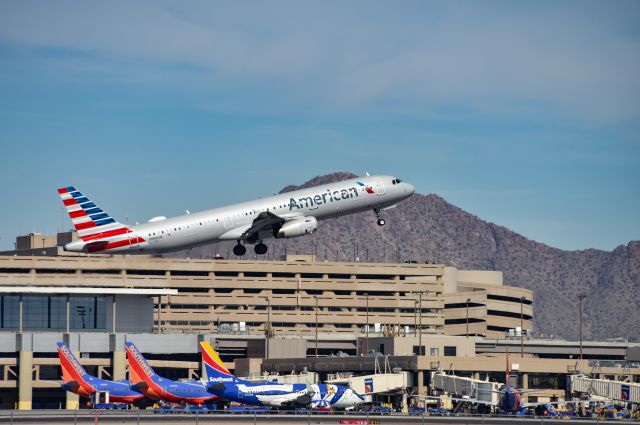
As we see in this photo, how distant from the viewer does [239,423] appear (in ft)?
361

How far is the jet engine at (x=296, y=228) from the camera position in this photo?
140250 millimetres

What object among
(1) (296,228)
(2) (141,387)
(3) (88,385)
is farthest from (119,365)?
(1) (296,228)

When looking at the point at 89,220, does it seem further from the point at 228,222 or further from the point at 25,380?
the point at 25,380

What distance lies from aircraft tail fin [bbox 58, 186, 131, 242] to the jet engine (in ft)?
54.8

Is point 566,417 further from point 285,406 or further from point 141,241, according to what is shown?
point 141,241

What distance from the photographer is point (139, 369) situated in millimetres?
133000

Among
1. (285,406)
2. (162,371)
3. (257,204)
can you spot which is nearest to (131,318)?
(162,371)

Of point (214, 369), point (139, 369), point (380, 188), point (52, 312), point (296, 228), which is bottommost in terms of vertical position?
point (139, 369)

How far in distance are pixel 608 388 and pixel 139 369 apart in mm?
48625

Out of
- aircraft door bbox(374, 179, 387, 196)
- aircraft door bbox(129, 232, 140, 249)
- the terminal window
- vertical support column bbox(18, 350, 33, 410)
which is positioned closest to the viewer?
aircraft door bbox(129, 232, 140, 249)

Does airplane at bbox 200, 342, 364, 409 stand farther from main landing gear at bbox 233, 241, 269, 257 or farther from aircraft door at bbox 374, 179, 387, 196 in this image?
aircraft door at bbox 374, 179, 387, 196

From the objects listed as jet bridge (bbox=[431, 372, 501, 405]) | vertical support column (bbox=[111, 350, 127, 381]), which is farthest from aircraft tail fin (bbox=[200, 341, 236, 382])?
vertical support column (bbox=[111, 350, 127, 381])

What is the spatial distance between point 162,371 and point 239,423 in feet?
209

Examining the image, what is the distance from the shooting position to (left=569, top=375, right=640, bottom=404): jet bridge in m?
132
